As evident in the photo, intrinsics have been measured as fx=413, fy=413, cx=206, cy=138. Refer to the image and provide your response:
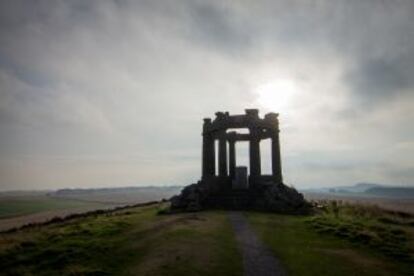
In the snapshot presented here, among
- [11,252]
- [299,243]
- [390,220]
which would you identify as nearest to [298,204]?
[390,220]

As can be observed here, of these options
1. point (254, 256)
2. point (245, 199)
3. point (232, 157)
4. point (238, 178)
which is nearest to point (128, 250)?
point (254, 256)

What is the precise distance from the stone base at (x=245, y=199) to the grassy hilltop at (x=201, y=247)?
17.2ft

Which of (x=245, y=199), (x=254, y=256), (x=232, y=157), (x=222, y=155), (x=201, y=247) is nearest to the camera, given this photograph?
(x=254, y=256)

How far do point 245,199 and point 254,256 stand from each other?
1786cm

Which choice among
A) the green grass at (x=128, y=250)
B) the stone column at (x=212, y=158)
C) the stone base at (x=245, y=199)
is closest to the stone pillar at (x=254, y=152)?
the stone base at (x=245, y=199)

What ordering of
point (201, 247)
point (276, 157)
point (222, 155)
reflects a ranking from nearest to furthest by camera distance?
point (201, 247) → point (276, 157) → point (222, 155)

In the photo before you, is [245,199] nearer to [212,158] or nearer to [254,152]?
[254,152]

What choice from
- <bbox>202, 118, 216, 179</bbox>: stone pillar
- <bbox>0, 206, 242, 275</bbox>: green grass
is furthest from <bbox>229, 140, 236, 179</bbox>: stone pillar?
<bbox>0, 206, 242, 275</bbox>: green grass

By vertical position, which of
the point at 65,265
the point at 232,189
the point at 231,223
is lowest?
the point at 65,265

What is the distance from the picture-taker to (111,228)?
26438 millimetres

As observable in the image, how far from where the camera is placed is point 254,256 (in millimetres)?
19438

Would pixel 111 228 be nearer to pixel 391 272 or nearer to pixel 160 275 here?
pixel 160 275

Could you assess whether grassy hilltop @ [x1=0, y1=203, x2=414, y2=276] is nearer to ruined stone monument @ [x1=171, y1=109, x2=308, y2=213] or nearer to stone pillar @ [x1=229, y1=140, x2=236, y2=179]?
ruined stone monument @ [x1=171, y1=109, x2=308, y2=213]

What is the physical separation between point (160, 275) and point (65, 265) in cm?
559
